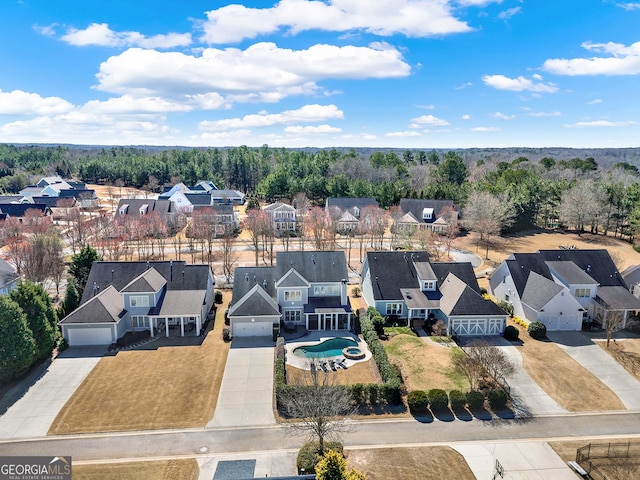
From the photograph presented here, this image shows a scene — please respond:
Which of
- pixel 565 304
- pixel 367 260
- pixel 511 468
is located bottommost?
pixel 511 468

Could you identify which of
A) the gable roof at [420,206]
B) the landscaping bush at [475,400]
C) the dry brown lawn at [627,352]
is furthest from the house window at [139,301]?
the gable roof at [420,206]

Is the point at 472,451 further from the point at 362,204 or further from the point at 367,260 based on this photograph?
the point at 362,204

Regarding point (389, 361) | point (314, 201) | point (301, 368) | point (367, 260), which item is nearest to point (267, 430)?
point (301, 368)

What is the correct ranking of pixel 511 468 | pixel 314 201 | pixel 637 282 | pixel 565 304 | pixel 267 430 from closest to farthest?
pixel 511 468 < pixel 267 430 < pixel 565 304 < pixel 637 282 < pixel 314 201

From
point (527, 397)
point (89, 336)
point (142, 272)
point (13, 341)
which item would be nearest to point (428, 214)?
point (527, 397)

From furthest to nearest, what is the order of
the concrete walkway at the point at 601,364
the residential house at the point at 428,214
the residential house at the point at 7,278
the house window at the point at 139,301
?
the residential house at the point at 428,214 → the residential house at the point at 7,278 → the house window at the point at 139,301 → the concrete walkway at the point at 601,364

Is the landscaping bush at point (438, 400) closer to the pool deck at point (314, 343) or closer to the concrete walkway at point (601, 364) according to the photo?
the pool deck at point (314, 343)
